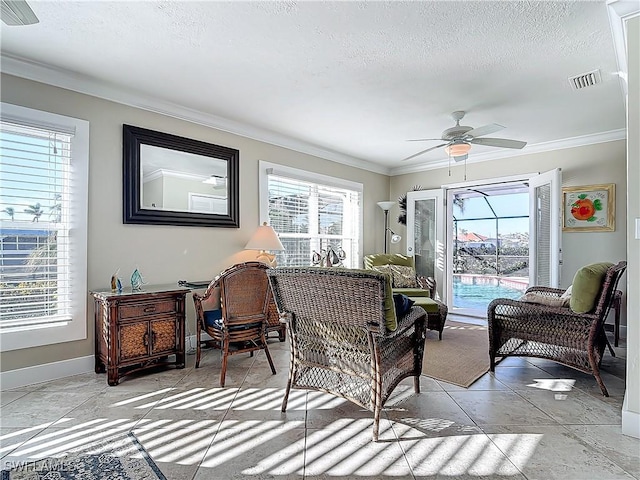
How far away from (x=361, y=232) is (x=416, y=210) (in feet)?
3.44

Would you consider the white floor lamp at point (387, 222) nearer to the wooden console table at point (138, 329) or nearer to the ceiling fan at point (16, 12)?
the wooden console table at point (138, 329)

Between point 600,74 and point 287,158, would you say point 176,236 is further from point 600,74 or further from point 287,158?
point 600,74

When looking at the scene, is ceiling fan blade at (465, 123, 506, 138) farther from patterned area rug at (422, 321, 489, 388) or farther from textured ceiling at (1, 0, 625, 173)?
patterned area rug at (422, 321, 489, 388)

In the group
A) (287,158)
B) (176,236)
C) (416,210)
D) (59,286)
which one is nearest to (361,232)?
(416,210)

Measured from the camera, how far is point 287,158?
4.88m

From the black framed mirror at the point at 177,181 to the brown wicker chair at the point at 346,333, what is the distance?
186cm

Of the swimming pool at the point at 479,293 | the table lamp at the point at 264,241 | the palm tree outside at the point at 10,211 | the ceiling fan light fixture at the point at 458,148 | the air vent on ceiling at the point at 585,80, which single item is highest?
the air vent on ceiling at the point at 585,80

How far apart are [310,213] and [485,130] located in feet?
8.56

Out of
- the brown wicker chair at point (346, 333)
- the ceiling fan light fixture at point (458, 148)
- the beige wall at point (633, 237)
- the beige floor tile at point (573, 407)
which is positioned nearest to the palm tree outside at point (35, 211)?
the brown wicker chair at point (346, 333)

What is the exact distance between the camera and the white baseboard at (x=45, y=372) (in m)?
2.74

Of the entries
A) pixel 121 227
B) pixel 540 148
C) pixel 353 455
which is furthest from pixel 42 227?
pixel 540 148

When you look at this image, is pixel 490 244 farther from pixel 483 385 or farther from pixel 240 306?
pixel 240 306

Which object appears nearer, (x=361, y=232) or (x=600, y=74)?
(x=600, y=74)

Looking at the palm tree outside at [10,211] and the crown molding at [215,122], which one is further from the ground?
the crown molding at [215,122]
